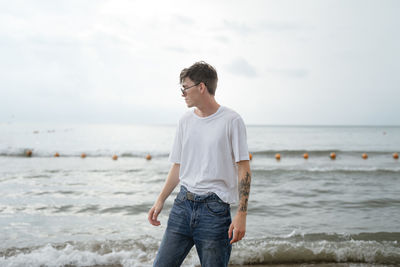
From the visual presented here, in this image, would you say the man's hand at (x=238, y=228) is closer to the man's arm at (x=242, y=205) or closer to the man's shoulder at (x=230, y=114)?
the man's arm at (x=242, y=205)

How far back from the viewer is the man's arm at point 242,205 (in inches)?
83.8

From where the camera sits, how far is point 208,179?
223cm

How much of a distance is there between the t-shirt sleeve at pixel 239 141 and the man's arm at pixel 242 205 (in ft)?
0.20

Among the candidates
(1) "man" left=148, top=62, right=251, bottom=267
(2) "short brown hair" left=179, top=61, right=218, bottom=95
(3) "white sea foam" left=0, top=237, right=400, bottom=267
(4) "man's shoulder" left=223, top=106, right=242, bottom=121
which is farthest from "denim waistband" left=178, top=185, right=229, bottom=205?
(3) "white sea foam" left=0, top=237, right=400, bottom=267

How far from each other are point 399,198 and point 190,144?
30.3ft

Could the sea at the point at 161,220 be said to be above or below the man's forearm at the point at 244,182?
below

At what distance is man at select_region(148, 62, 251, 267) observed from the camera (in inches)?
86.0

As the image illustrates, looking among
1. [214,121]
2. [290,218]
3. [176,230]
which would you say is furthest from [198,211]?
[290,218]

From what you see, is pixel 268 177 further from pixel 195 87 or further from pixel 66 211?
pixel 195 87

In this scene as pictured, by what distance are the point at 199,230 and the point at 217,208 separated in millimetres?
193

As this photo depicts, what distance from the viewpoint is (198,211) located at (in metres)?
2.23

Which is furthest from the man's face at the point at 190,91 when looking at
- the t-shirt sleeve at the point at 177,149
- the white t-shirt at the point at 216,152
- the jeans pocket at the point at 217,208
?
the jeans pocket at the point at 217,208

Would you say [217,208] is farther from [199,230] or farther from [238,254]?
[238,254]

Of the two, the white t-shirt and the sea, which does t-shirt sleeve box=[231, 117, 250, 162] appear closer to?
the white t-shirt
